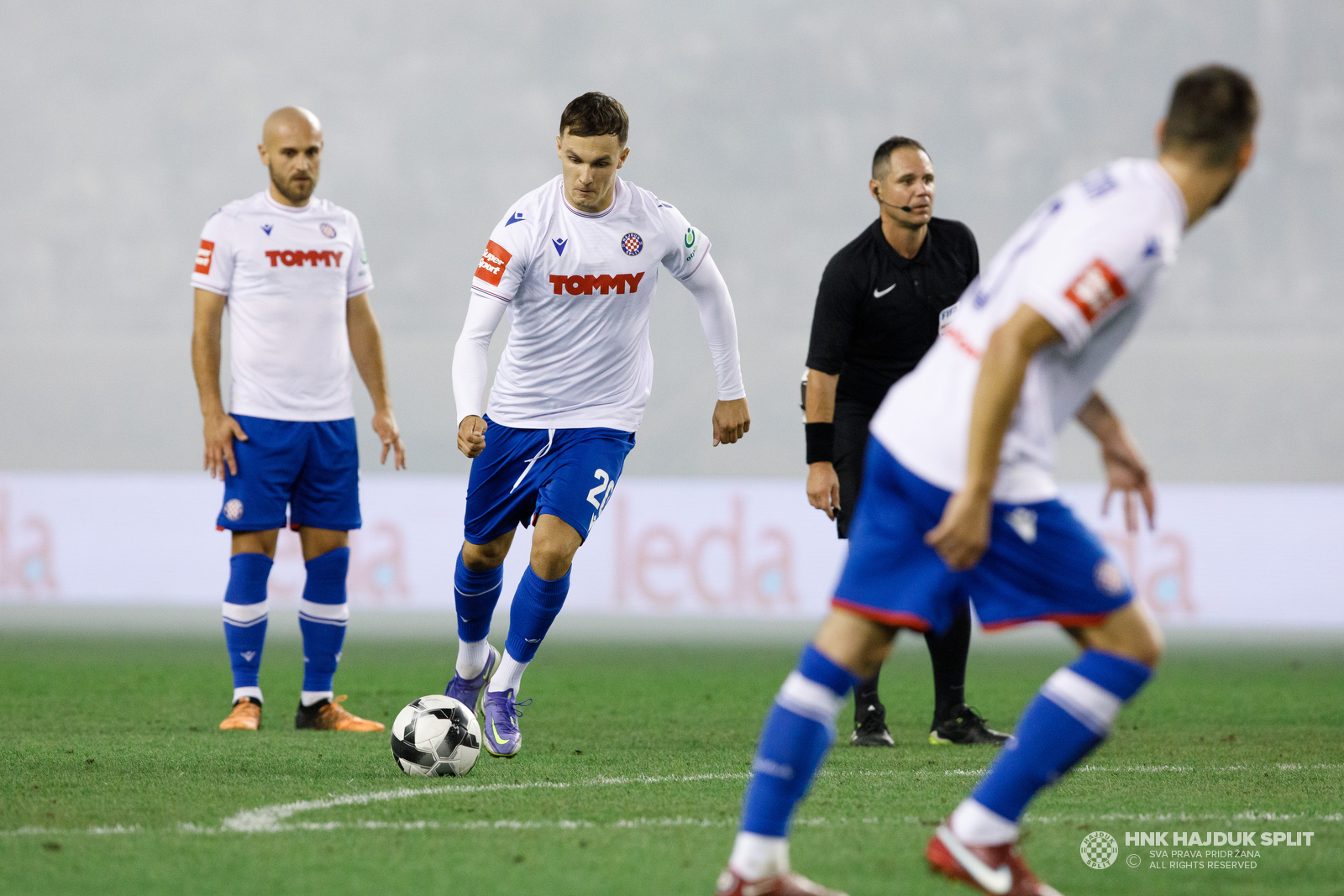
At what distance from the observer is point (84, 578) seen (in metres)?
11.7

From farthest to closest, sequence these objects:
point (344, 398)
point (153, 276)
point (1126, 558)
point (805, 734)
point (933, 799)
Answer: 1. point (153, 276)
2. point (1126, 558)
3. point (344, 398)
4. point (933, 799)
5. point (805, 734)

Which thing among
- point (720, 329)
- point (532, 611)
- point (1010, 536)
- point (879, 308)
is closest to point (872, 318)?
point (879, 308)

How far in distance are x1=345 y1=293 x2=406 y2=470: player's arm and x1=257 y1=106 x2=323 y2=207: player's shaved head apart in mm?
516

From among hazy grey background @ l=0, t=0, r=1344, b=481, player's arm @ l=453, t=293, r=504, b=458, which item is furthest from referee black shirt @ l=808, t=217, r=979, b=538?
hazy grey background @ l=0, t=0, r=1344, b=481

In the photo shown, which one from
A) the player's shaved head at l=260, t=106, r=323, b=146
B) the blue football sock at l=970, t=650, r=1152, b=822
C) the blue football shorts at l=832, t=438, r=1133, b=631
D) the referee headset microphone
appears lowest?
the blue football sock at l=970, t=650, r=1152, b=822

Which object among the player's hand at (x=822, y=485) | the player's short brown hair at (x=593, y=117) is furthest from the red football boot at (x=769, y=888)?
the player's short brown hair at (x=593, y=117)

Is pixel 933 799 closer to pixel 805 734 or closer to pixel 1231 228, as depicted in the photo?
pixel 805 734

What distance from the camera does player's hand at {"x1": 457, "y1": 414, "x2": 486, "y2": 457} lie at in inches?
176

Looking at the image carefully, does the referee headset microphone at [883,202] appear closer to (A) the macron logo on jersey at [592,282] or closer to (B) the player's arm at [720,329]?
(B) the player's arm at [720,329]

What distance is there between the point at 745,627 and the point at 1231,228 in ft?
24.9

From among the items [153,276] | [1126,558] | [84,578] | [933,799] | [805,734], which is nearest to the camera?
[805,734]

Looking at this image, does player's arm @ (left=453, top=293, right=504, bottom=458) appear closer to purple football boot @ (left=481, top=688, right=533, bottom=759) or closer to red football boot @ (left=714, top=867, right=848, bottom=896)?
purple football boot @ (left=481, top=688, right=533, bottom=759)

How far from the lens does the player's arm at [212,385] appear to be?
5.87 m

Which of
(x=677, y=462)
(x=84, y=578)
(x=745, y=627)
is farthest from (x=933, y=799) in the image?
(x=677, y=462)
